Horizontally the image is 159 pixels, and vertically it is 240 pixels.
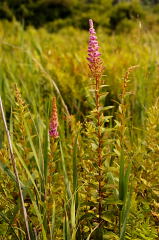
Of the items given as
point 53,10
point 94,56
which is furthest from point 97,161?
point 53,10

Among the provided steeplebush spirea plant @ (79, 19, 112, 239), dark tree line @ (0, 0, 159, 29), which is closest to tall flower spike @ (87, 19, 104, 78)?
steeplebush spirea plant @ (79, 19, 112, 239)

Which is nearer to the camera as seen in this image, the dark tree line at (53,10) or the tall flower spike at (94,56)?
the tall flower spike at (94,56)

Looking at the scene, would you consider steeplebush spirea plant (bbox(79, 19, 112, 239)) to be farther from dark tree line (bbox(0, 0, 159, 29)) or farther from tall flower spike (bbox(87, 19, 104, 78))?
dark tree line (bbox(0, 0, 159, 29))

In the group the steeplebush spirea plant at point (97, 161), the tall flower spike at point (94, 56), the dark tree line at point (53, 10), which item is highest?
the dark tree line at point (53, 10)

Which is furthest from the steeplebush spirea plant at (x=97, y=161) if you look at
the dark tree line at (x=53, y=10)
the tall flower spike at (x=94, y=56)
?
the dark tree line at (x=53, y=10)

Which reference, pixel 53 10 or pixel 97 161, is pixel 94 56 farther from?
pixel 53 10

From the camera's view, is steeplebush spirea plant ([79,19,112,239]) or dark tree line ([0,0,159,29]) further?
dark tree line ([0,0,159,29])

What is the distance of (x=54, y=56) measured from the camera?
2.95m

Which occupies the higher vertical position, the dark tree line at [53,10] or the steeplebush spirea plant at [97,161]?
the dark tree line at [53,10]

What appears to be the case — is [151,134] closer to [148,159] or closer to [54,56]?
[148,159]

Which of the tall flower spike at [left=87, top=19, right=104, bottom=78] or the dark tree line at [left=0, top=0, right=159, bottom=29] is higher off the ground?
the dark tree line at [left=0, top=0, right=159, bottom=29]

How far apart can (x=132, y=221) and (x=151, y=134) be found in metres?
0.28

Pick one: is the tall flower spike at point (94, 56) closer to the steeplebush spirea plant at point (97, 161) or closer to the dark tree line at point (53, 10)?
the steeplebush spirea plant at point (97, 161)

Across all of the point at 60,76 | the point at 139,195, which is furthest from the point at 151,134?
the point at 60,76
